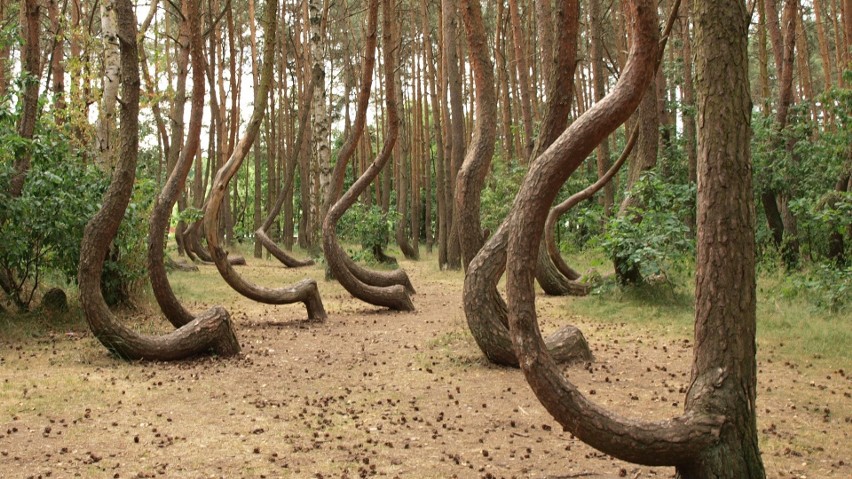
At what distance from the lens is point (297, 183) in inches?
1583

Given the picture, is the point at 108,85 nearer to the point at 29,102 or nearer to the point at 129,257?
the point at 29,102

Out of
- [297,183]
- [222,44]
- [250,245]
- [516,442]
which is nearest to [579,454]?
[516,442]

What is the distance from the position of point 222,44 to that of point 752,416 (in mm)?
25588

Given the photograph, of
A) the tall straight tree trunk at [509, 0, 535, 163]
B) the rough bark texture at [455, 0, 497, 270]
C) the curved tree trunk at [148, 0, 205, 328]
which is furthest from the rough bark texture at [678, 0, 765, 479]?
the tall straight tree trunk at [509, 0, 535, 163]

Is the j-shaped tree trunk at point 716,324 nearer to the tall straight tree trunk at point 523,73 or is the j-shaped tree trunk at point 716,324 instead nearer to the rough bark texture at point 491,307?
the rough bark texture at point 491,307

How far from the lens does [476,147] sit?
28.4 feet

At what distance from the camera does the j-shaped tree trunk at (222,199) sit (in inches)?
393

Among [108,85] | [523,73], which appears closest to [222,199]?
[108,85]

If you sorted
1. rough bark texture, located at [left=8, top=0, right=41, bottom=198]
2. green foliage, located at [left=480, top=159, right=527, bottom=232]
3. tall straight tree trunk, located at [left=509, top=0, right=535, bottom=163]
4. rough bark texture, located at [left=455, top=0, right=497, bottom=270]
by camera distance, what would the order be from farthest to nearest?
green foliage, located at [left=480, top=159, right=527, bottom=232] → tall straight tree trunk, located at [left=509, top=0, right=535, bottom=163] → rough bark texture, located at [left=8, top=0, right=41, bottom=198] → rough bark texture, located at [left=455, top=0, right=497, bottom=270]

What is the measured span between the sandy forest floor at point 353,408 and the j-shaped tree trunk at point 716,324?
0.80 m

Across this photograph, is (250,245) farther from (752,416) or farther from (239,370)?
(752,416)

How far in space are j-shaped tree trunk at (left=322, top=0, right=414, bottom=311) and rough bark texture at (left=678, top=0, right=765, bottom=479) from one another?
846 cm

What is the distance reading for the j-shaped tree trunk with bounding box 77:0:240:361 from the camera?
7.69 metres

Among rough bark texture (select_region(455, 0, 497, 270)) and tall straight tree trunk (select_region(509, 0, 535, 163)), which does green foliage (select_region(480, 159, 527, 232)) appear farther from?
rough bark texture (select_region(455, 0, 497, 270))
